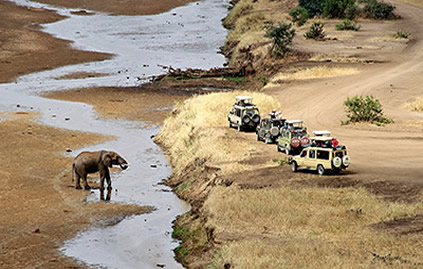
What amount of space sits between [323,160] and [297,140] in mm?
3672

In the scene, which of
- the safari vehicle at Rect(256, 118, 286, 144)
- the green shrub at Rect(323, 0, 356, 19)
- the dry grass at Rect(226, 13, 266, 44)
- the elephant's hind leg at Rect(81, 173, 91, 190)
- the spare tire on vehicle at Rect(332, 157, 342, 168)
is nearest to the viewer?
the spare tire on vehicle at Rect(332, 157, 342, 168)

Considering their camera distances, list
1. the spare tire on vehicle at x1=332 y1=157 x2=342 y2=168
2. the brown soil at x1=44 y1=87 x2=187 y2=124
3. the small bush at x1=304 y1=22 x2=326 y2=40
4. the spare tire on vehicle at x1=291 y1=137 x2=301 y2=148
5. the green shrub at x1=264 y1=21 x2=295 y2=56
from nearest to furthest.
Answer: the spare tire on vehicle at x1=332 y1=157 x2=342 y2=168 → the spare tire on vehicle at x1=291 y1=137 x2=301 y2=148 → the brown soil at x1=44 y1=87 x2=187 y2=124 → the green shrub at x1=264 y1=21 x2=295 y2=56 → the small bush at x1=304 y1=22 x2=326 y2=40

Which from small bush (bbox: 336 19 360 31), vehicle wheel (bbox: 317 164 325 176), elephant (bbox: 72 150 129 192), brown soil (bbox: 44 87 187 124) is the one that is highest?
vehicle wheel (bbox: 317 164 325 176)

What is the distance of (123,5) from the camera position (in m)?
122

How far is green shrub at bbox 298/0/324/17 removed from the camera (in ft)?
283

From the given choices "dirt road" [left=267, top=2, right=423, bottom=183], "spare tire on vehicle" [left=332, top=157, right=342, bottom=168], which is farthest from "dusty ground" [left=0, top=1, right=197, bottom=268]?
"dirt road" [left=267, top=2, right=423, bottom=183]

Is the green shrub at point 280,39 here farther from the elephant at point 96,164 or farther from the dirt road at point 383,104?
the elephant at point 96,164

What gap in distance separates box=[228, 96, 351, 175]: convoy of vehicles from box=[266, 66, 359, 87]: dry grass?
14.4 m

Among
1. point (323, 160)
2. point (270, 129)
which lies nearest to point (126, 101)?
point (270, 129)

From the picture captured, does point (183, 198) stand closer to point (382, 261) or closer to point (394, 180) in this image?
point (394, 180)

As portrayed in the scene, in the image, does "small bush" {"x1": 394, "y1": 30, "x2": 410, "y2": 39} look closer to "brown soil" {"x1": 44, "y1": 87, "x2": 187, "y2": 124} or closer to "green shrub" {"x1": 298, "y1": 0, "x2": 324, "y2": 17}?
"green shrub" {"x1": 298, "y1": 0, "x2": 324, "y2": 17}

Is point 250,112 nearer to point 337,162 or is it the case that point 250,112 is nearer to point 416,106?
point 416,106

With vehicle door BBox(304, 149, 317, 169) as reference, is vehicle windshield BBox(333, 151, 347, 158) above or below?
above

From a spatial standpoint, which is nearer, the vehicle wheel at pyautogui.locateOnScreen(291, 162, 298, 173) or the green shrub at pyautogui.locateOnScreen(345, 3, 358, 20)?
the vehicle wheel at pyautogui.locateOnScreen(291, 162, 298, 173)
